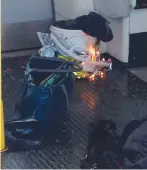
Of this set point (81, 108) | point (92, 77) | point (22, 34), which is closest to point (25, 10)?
point (22, 34)

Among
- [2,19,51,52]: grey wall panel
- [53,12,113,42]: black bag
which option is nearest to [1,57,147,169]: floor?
[2,19,51,52]: grey wall panel

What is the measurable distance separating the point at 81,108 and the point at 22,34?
1.15m

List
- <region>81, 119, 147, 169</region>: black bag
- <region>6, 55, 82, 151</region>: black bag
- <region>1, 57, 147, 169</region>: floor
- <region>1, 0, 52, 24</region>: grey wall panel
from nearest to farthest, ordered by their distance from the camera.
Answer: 1. <region>81, 119, 147, 169</region>: black bag
2. <region>1, 57, 147, 169</region>: floor
3. <region>6, 55, 82, 151</region>: black bag
4. <region>1, 0, 52, 24</region>: grey wall panel

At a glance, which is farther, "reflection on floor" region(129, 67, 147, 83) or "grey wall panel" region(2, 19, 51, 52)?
"grey wall panel" region(2, 19, 51, 52)

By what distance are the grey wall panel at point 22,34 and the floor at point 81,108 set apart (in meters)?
0.14

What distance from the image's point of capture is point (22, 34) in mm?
3938

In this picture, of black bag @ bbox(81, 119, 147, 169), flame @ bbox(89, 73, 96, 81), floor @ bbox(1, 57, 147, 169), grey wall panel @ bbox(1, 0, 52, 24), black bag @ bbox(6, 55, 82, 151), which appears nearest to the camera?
black bag @ bbox(81, 119, 147, 169)

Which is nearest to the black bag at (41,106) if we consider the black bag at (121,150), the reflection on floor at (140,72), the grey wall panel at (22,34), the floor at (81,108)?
the floor at (81,108)

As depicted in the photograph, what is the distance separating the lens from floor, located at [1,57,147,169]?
8.05ft

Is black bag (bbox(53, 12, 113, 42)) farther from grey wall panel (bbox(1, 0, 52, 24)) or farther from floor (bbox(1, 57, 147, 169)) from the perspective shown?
A: grey wall panel (bbox(1, 0, 52, 24))

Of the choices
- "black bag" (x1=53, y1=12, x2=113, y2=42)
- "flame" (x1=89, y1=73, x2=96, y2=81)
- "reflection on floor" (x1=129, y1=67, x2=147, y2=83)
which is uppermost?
"black bag" (x1=53, y1=12, x2=113, y2=42)

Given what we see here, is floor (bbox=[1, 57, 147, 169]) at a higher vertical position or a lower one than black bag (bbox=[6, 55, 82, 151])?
lower

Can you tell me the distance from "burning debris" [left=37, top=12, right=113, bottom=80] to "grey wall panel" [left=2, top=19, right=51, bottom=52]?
38 cm

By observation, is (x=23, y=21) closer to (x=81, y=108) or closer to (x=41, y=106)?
(x=81, y=108)
